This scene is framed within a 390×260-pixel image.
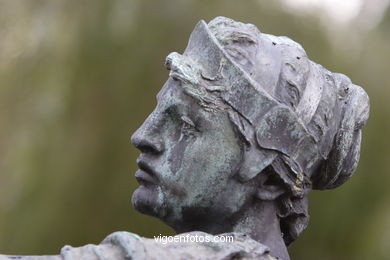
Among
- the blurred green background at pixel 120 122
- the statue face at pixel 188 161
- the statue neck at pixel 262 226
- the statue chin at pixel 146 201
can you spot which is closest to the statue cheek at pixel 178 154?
the statue face at pixel 188 161

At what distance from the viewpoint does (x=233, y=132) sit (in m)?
3.16

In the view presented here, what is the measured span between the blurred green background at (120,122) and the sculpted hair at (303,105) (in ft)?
13.7

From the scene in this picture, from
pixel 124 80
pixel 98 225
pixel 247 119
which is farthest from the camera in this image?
pixel 124 80

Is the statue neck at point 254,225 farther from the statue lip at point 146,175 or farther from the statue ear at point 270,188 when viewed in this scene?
the statue lip at point 146,175

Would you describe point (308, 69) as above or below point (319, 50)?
below

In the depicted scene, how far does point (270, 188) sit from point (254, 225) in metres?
0.12

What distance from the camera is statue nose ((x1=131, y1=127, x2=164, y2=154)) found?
3.23 meters

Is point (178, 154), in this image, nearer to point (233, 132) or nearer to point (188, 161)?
point (188, 161)

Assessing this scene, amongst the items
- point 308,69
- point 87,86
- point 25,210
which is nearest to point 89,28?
point 87,86

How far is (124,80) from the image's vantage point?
27.2 ft

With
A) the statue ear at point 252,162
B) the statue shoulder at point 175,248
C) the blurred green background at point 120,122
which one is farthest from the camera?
the blurred green background at point 120,122

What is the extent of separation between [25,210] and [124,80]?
1266mm

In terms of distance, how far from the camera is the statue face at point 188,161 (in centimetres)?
316

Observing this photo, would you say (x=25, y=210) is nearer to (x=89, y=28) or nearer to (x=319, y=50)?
(x=89, y=28)
